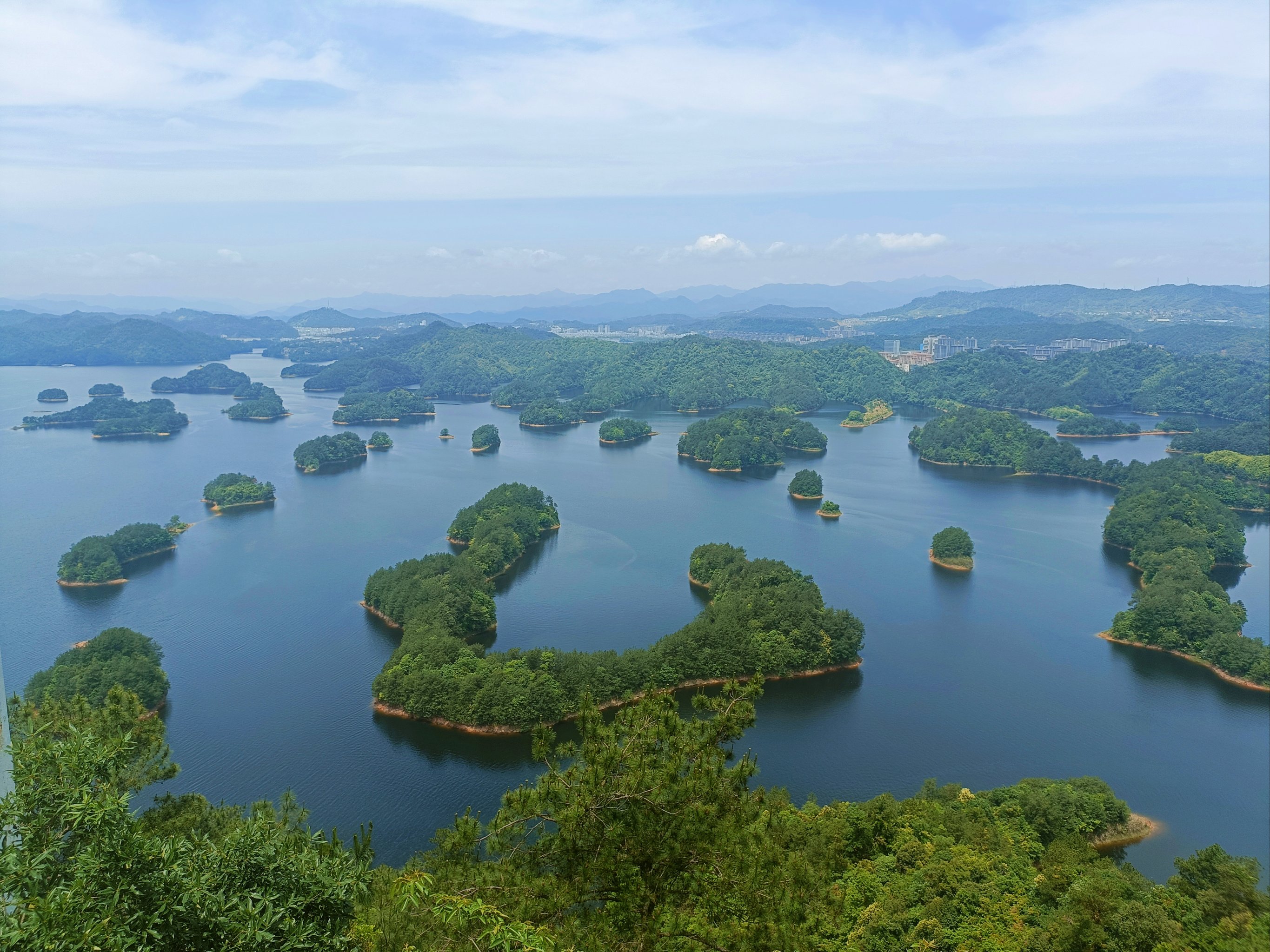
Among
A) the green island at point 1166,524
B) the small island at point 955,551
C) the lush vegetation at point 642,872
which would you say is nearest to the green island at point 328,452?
the small island at point 955,551

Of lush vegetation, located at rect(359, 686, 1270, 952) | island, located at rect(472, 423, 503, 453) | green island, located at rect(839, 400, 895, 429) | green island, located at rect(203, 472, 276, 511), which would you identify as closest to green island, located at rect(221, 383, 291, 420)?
island, located at rect(472, 423, 503, 453)

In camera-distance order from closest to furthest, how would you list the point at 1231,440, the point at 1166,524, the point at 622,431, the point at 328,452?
the point at 1166,524, the point at 328,452, the point at 1231,440, the point at 622,431

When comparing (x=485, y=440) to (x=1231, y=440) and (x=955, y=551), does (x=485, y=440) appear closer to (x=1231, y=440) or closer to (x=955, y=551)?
(x=955, y=551)

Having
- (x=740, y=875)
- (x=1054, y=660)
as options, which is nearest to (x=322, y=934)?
(x=740, y=875)

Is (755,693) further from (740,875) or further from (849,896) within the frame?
(849,896)

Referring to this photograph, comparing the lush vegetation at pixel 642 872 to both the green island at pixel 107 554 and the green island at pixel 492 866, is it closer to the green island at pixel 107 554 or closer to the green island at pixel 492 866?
the green island at pixel 492 866

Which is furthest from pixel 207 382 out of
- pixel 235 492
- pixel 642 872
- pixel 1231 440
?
pixel 1231 440
